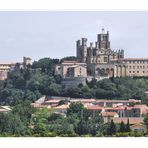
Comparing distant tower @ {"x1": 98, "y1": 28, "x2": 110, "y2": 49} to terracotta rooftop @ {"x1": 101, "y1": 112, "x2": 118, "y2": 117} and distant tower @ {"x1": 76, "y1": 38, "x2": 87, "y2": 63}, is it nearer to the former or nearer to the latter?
distant tower @ {"x1": 76, "y1": 38, "x2": 87, "y2": 63}

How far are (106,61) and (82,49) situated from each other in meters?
1.13

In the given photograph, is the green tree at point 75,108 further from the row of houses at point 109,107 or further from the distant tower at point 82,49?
the distant tower at point 82,49

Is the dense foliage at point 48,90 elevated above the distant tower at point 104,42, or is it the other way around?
the distant tower at point 104,42

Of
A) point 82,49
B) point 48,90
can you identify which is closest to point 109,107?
point 48,90

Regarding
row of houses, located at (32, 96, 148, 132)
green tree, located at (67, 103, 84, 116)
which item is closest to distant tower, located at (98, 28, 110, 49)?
row of houses, located at (32, 96, 148, 132)

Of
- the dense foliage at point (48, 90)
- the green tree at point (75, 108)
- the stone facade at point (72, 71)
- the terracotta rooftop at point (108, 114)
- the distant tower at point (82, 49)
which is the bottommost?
the terracotta rooftop at point (108, 114)

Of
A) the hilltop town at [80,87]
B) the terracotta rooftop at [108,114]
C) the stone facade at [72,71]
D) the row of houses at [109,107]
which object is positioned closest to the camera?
the row of houses at [109,107]

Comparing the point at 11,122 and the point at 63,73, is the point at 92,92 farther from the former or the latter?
the point at 11,122

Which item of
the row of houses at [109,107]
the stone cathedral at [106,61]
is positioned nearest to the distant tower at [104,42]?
the stone cathedral at [106,61]

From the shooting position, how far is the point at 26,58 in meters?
28.0

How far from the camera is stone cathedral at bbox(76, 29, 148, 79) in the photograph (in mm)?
26797

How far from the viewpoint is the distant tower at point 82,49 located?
2781cm

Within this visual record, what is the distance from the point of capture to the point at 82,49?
2808cm
